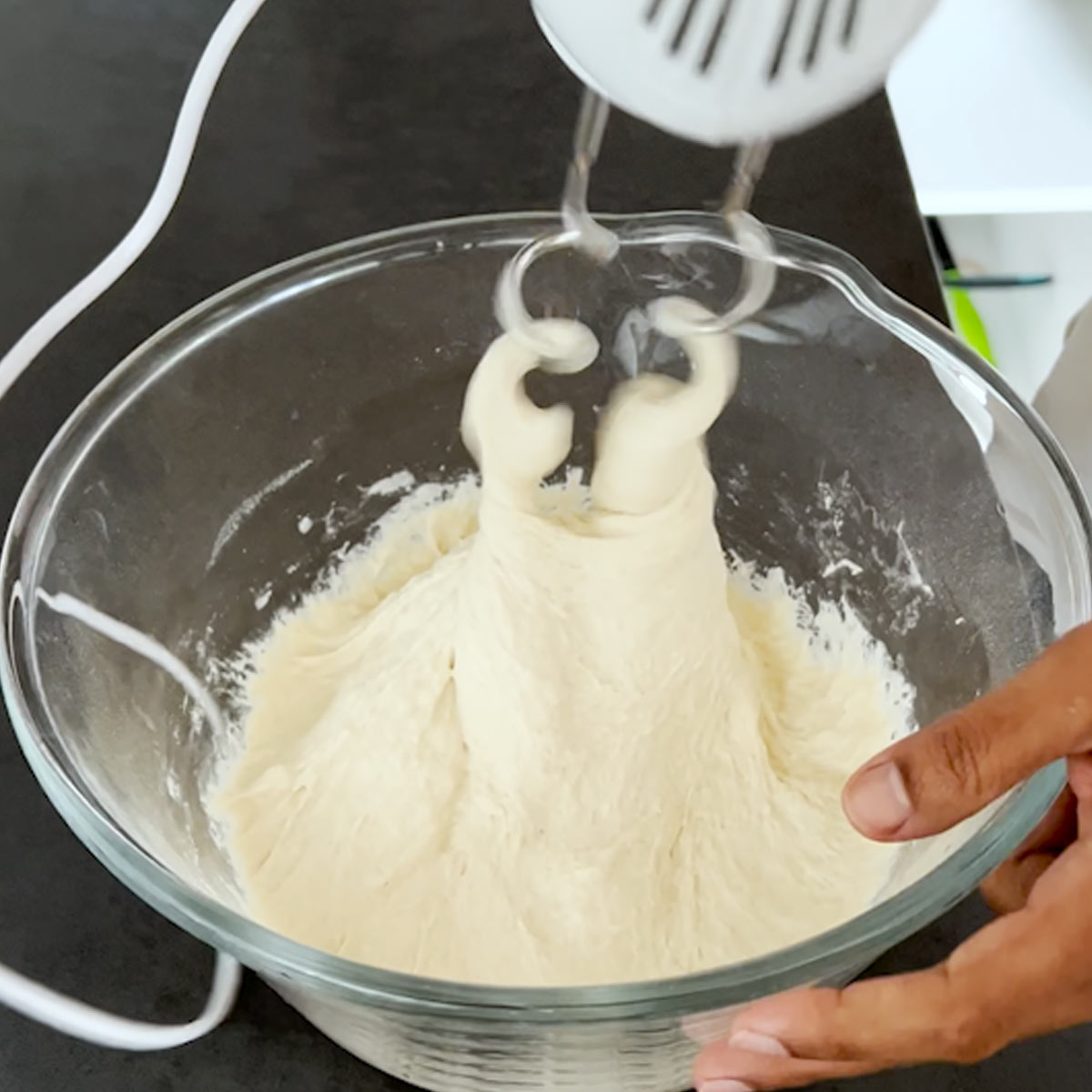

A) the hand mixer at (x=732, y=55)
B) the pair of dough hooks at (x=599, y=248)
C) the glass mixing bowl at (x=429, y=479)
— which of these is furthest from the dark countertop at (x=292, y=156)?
the hand mixer at (x=732, y=55)

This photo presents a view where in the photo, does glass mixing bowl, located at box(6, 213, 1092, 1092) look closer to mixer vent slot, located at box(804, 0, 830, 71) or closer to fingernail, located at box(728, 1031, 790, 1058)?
fingernail, located at box(728, 1031, 790, 1058)

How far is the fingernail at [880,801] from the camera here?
0.43 meters

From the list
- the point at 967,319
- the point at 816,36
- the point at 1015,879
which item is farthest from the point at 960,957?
the point at 967,319

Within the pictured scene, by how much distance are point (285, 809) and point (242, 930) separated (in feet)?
0.63

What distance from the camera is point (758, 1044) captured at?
0.42 meters

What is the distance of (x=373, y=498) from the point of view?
2.46 feet

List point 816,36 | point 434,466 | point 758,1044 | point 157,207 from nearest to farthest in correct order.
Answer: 1. point 816,36
2. point 758,1044
3. point 434,466
4. point 157,207

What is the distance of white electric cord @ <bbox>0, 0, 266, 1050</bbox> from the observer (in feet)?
1.89

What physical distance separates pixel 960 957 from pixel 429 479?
44 centimetres

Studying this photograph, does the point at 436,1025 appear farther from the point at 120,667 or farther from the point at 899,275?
the point at 899,275

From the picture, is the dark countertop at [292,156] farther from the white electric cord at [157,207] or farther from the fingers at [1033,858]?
the fingers at [1033,858]

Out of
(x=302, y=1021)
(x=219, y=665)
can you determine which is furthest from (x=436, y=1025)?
(x=219, y=665)

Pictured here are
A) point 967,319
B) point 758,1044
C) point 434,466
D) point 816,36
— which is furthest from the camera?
point 967,319

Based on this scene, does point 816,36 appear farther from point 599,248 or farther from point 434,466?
point 434,466
